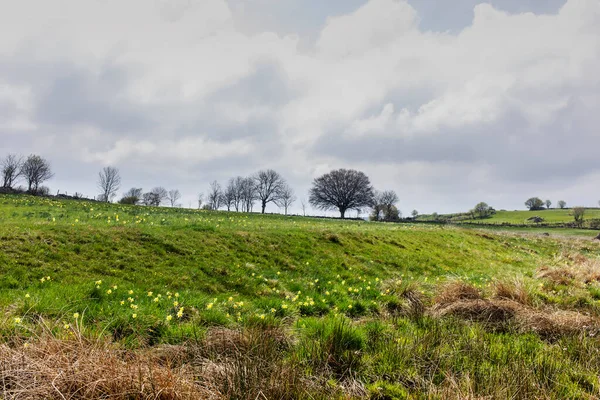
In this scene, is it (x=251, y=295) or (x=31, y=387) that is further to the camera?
(x=251, y=295)

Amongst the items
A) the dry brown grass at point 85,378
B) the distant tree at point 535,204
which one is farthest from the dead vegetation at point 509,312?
the distant tree at point 535,204

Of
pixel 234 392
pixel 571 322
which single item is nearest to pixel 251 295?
pixel 234 392

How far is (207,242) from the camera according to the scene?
12.5m

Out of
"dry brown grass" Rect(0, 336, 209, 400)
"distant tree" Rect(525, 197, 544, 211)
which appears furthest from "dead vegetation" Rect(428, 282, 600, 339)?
"distant tree" Rect(525, 197, 544, 211)

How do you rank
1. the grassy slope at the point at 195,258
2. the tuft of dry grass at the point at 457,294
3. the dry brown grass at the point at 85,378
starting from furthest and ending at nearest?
the grassy slope at the point at 195,258 → the tuft of dry grass at the point at 457,294 → the dry brown grass at the point at 85,378

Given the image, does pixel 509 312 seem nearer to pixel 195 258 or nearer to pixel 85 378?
pixel 85 378

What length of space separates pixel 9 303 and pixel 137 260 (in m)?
4.07

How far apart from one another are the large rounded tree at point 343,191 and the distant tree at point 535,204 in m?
96.0

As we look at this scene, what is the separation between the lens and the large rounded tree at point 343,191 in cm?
8088

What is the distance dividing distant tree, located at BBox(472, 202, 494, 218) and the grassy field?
12064cm

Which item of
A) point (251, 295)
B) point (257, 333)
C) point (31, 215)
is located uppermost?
point (31, 215)

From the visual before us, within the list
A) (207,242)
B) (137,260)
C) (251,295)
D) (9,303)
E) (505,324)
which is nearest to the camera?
(9,303)

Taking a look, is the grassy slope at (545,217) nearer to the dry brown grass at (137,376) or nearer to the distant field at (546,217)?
the distant field at (546,217)

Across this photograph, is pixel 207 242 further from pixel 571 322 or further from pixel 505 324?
pixel 571 322
